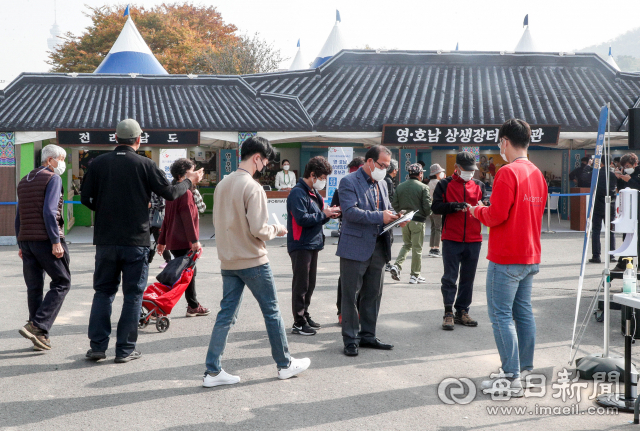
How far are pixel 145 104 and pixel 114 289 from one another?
11.4 m

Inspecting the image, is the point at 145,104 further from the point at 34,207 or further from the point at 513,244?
the point at 513,244

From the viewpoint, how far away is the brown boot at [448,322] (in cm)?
614

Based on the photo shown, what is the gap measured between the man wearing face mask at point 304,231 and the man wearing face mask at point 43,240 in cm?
217

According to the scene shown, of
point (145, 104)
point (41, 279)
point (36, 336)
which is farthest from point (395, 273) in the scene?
point (145, 104)

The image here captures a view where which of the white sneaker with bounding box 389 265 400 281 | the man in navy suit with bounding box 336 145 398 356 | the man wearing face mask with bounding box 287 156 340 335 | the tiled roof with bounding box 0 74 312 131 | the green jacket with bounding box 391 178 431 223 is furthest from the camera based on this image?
the tiled roof with bounding box 0 74 312 131

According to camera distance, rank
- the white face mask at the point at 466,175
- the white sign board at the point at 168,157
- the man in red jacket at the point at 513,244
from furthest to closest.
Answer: the white sign board at the point at 168,157 < the white face mask at the point at 466,175 < the man in red jacket at the point at 513,244

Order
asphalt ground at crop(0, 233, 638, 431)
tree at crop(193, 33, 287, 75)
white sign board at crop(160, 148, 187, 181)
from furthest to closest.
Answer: tree at crop(193, 33, 287, 75) < white sign board at crop(160, 148, 187, 181) < asphalt ground at crop(0, 233, 638, 431)

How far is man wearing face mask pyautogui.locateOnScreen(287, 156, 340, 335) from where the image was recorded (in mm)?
5902

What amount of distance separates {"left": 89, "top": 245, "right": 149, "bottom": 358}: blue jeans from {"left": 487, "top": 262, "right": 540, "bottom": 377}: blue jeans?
2.82m

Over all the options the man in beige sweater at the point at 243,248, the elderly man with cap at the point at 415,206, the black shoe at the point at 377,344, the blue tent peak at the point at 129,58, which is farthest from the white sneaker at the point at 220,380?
the blue tent peak at the point at 129,58

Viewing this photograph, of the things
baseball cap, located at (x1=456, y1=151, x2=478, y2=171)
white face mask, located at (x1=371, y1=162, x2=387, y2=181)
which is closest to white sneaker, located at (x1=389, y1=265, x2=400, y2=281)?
baseball cap, located at (x1=456, y1=151, x2=478, y2=171)

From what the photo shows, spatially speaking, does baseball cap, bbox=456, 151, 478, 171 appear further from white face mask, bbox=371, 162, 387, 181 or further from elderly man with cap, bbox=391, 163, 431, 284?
elderly man with cap, bbox=391, 163, 431, 284

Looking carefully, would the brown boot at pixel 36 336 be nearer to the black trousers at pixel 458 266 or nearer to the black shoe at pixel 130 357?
the black shoe at pixel 130 357

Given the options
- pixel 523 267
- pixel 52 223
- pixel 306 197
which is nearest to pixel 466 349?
pixel 523 267
